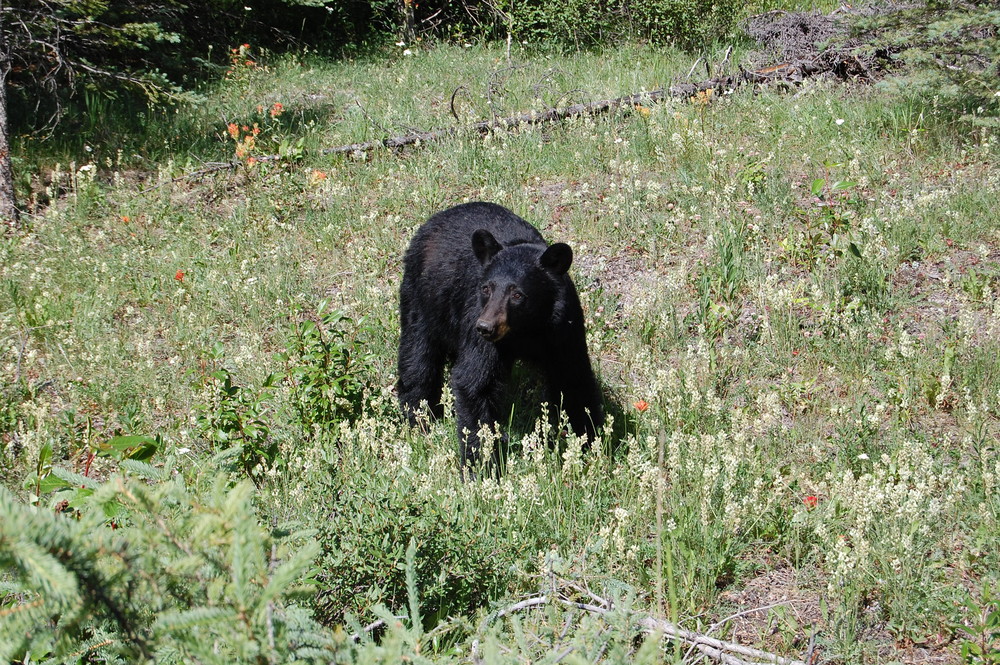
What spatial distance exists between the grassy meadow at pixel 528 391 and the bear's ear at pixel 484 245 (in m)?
1.05

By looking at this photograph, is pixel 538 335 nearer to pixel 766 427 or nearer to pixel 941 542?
pixel 766 427

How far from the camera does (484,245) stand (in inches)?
189

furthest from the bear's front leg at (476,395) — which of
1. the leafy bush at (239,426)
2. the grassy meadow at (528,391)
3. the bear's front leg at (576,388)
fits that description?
the leafy bush at (239,426)

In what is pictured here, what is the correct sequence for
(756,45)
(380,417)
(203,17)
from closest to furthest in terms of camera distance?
(380,417)
(756,45)
(203,17)

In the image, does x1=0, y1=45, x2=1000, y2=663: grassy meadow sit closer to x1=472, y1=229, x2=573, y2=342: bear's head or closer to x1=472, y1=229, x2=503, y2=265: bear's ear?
x1=472, y1=229, x2=573, y2=342: bear's head

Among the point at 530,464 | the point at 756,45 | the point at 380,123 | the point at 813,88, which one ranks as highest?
the point at 756,45

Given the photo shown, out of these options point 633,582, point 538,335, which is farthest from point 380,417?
point 633,582

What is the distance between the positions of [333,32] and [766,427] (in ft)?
47.1

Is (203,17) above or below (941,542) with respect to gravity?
above

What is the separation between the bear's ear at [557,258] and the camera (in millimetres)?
4656

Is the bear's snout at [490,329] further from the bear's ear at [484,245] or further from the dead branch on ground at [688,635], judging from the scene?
the dead branch on ground at [688,635]

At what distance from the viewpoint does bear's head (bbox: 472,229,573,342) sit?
4.52 m

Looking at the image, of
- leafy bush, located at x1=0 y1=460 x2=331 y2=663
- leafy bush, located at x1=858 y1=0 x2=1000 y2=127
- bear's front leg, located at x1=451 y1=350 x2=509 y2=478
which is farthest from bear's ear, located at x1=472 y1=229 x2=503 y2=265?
leafy bush, located at x1=858 y1=0 x2=1000 y2=127

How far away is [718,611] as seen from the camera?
3445 millimetres
